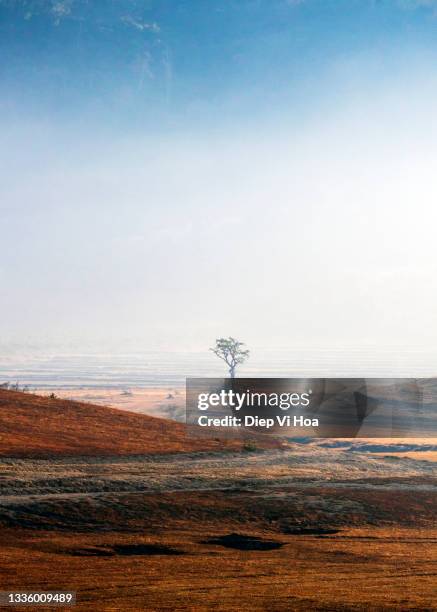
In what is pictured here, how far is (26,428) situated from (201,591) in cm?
3247

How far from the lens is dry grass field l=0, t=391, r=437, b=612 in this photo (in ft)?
68.1

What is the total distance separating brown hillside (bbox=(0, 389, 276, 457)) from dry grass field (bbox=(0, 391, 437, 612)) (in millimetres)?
248

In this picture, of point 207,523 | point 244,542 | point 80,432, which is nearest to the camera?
point 244,542

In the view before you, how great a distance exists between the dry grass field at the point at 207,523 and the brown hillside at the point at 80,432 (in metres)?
0.25

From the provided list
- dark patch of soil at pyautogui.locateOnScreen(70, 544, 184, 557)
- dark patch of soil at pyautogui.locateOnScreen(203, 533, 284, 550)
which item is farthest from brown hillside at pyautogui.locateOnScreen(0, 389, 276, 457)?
→ dark patch of soil at pyautogui.locateOnScreen(203, 533, 284, 550)

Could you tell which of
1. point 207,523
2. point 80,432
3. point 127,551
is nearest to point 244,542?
point 207,523

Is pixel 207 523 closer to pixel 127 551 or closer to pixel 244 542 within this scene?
pixel 244 542

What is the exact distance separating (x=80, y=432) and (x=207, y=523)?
23.2 m

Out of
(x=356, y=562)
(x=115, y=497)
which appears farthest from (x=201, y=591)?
(x=115, y=497)

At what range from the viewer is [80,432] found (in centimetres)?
5238

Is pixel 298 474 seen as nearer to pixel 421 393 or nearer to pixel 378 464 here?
pixel 378 464

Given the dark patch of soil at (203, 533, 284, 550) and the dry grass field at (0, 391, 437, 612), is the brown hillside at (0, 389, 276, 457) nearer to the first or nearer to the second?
the dry grass field at (0, 391, 437, 612)

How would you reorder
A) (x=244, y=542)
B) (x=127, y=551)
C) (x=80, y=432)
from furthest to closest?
(x=80, y=432)
(x=244, y=542)
(x=127, y=551)

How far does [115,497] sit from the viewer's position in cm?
3319
